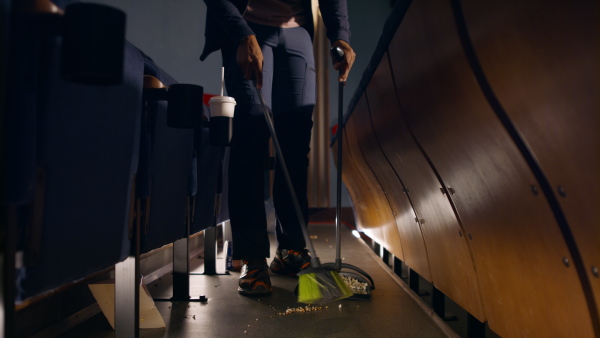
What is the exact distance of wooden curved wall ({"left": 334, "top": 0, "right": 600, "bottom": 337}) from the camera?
50 centimetres

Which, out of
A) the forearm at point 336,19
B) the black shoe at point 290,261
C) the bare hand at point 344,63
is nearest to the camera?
the bare hand at point 344,63

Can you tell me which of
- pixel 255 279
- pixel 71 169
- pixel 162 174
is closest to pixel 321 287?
pixel 255 279

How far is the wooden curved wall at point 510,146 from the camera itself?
0.50m

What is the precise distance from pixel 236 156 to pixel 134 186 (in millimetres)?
760

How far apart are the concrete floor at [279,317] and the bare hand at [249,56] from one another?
33.5 inches

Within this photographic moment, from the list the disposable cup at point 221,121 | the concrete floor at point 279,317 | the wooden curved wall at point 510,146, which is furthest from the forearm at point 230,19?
the concrete floor at point 279,317

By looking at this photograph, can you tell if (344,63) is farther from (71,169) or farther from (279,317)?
(71,169)

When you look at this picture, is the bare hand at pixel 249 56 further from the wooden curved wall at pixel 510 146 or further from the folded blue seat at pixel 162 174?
the wooden curved wall at pixel 510 146

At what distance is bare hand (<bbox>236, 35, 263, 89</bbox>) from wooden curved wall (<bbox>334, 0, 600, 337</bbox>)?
0.60m

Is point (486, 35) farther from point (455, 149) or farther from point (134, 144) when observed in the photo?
point (134, 144)

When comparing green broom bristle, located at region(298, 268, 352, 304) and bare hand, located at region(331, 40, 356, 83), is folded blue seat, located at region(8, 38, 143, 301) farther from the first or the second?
bare hand, located at region(331, 40, 356, 83)

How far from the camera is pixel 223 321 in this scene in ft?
4.43

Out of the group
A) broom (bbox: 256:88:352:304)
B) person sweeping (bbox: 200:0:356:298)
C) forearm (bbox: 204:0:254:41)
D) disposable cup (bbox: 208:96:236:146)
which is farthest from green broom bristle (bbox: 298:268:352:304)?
forearm (bbox: 204:0:254:41)

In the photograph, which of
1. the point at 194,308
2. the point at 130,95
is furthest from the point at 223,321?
the point at 130,95
